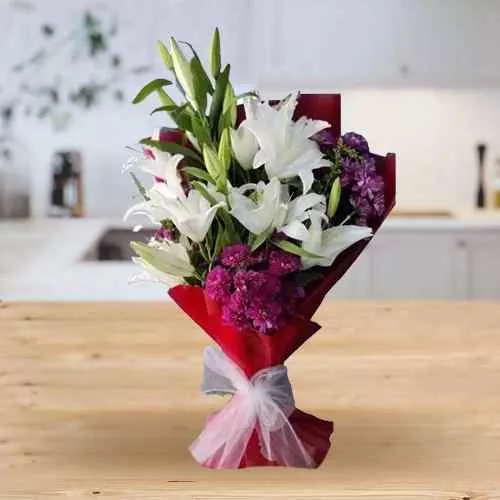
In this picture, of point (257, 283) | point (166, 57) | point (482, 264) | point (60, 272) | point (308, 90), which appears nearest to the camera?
point (257, 283)

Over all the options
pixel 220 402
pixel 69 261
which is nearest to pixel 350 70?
pixel 69 261

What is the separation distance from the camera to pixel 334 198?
4.42 ft

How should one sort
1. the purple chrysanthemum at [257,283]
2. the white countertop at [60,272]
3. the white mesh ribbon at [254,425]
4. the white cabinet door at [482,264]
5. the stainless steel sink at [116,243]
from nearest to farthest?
the purple chrysanthemum at [257,283] < the white mesh ribbon at [254,425] < the white countertop at [60,272] < the white cabinet door at [482,264] < the stainless steel sink at [116,243]

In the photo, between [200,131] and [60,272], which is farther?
[60,272]

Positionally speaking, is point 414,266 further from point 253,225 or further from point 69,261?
point 253,225

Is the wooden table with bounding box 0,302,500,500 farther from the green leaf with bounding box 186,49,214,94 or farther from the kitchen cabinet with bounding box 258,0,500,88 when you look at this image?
the kitchen cabinet with bounding box 258,0,500,88

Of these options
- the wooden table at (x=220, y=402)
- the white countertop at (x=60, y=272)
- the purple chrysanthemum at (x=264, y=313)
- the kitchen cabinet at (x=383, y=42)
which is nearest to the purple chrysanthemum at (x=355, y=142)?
the purple chrysanthemum at (x=264, y=313)

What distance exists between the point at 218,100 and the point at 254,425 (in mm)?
427

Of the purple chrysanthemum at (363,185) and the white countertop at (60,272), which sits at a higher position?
the purple chrysanthemum at (363,185)

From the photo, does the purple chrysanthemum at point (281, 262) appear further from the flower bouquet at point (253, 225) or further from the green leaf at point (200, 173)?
the green leaf at point (200, 173)

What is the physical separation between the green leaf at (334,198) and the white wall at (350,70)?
344 cm

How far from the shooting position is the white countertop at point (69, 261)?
9.98ft

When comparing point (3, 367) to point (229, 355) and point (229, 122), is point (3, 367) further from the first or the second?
point (229, 122)

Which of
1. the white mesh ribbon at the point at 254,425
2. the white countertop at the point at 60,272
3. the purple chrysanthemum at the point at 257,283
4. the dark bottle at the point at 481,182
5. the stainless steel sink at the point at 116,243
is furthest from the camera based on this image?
the dark bottle at the point at 481,182
